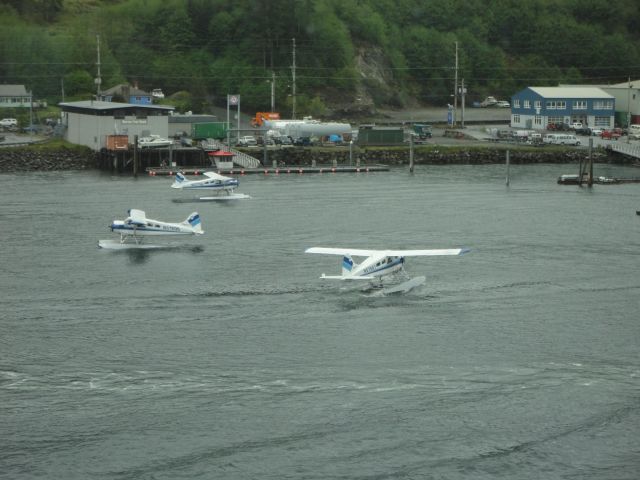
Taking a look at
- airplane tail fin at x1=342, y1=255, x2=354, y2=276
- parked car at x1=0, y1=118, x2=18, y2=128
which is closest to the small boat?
parked car at x1=0, y1=118, x2=18, y2=128

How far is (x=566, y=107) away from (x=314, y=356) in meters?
78.5

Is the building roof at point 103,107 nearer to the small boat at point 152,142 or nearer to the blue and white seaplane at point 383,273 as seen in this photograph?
the small boat at point 152,142

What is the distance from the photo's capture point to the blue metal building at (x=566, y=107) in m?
107

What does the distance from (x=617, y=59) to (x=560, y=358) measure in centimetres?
11420

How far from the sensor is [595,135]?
10288cm

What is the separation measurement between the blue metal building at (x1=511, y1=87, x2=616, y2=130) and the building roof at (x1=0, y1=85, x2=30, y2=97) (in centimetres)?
5014

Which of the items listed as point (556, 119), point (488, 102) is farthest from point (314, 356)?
point (488, 102)

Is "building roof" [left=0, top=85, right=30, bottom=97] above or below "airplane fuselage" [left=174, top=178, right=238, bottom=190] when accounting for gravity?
above

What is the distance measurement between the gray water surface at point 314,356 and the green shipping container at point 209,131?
35.7 meters

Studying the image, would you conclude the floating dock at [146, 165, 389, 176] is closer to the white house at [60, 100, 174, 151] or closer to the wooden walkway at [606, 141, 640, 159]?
the white house at [60, 100, 174, 151]

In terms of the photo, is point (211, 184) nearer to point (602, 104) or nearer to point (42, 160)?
point (42, 160)

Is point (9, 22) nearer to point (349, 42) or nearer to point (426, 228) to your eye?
point (349, 42)

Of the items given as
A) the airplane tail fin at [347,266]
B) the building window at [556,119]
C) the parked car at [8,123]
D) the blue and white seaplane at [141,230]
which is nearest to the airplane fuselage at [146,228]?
the blue and white seaplane at [141,230]

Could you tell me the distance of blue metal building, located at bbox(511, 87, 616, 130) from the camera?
10744 cm
